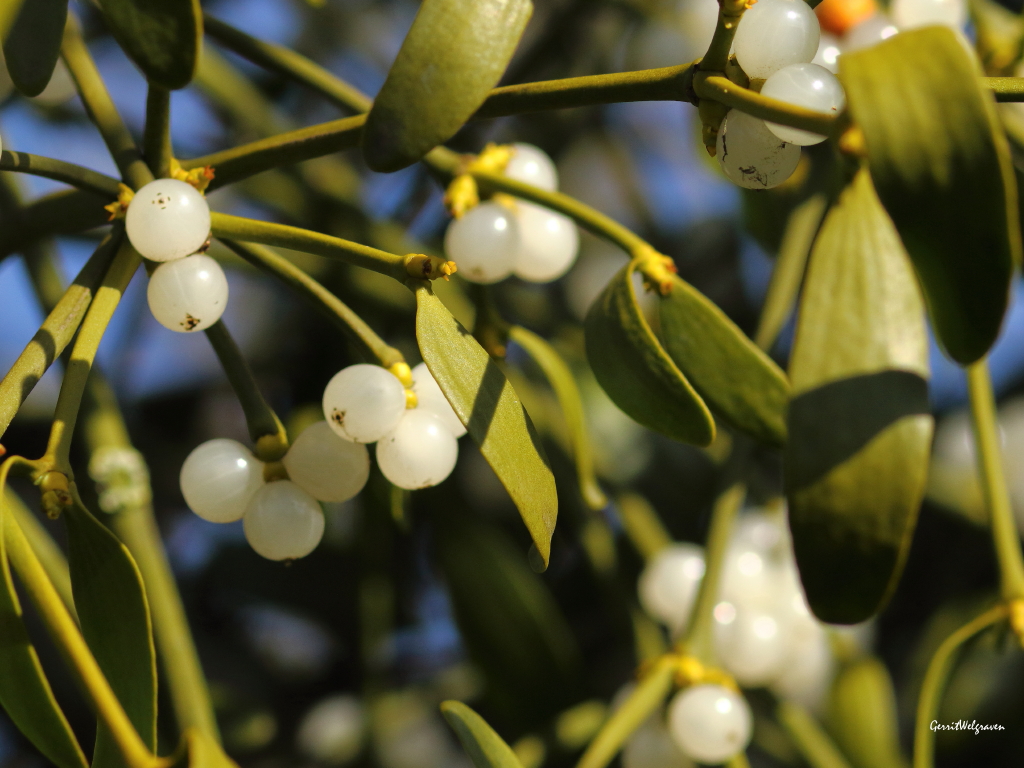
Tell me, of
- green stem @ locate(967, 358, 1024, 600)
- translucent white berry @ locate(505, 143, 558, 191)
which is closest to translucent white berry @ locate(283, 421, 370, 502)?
translucent white berry @ locate(505, 143, 558, 191)

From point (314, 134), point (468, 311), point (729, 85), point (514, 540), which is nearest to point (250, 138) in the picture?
point (468, 311)

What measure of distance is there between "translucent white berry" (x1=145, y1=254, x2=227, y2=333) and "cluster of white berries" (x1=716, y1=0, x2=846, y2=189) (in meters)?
0.20

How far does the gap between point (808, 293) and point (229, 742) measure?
69 cm

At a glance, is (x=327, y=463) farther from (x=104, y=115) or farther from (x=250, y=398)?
(x=104, y=115)

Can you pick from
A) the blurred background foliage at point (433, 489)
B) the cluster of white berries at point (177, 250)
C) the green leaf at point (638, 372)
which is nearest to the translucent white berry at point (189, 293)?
the cluster of white berries at point (177, 250)

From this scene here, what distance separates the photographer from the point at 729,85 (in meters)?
0.27

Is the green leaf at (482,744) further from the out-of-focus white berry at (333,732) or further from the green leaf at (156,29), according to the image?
the out-of-focus white berry at (333,732)

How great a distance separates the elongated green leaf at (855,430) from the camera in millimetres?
233

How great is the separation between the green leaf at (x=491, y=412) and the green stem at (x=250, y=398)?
0.28 feet

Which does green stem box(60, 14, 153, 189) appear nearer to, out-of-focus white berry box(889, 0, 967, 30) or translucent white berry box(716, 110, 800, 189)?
translucent white berry box(716, 110, 800, 189)

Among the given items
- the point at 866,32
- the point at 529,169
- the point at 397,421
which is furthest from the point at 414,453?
the point at 866,32

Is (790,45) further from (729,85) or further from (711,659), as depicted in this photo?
(711,659)

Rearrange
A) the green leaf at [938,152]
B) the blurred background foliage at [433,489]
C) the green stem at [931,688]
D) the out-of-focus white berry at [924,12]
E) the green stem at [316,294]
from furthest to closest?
the blurred background foliage at [433,489]
the out-of-focus white berry at [924,12]
the green stem at [931,688]
the green stem at [316,294]
the green leaf at [938,152]

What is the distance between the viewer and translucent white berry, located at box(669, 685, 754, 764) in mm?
518
